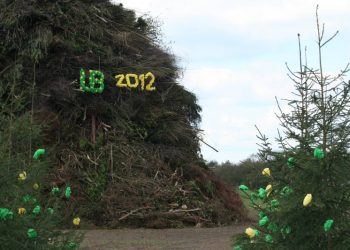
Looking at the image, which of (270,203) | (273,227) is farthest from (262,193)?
(273,227)

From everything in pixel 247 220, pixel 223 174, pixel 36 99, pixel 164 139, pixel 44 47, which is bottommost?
pixel 247 220

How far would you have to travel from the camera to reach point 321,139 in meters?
5.20

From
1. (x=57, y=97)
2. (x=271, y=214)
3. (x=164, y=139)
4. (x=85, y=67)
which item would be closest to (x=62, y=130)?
(x=57, y=97)

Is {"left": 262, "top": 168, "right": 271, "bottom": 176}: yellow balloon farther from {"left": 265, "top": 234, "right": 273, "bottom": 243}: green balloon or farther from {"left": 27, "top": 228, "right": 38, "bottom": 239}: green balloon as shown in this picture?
{"left": 27, "top": 228, "right": 38, "bottom": 239}: green balloon

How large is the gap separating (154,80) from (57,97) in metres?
3.22

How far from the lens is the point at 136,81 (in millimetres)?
17875

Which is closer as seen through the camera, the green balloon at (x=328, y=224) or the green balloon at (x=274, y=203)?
the green balloon at (x=328, y=224)

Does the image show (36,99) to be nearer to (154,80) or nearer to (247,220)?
(154,80)

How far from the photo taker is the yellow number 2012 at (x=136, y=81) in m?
17.6

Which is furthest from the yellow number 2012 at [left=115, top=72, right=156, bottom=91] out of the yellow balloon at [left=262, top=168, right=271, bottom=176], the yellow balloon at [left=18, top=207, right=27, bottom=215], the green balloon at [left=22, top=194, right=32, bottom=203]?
the yellow balloon at [left=262, top=168, right=271, bottom=176]

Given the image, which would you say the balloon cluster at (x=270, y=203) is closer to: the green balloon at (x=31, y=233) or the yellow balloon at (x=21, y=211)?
the green balloon at (x=31, y=233)

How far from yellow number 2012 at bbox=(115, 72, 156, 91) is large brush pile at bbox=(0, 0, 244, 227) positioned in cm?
17

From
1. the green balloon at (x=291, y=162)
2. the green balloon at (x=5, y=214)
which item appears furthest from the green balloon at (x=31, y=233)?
the green balloon at (x=291, y=162)

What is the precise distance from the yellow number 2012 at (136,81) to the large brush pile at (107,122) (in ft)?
0.57
